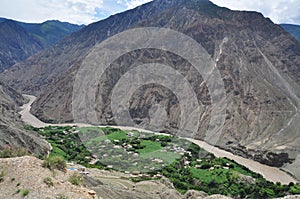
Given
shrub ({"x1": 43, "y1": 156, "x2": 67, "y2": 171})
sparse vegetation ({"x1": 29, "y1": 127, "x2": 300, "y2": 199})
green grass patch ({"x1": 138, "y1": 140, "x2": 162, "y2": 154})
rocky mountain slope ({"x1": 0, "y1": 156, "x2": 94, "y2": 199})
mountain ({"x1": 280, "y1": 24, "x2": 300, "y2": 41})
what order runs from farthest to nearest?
mountain ({"x1": 280, "y1": 24, "x2": 300, "y2": 41}) < green grass patch ({"x1": 138, "y1": 140, "x2": 162, "y2": 154}) < sparse vegetation ({"x1": 29, "y1": 127, "x2": 300, "y2": 199}) < shrub ({"x1": 43, "y1": 156, "x2": 67, "y2": 171}) < rocky mountain slope ({"x1": 0, "y1": 156, "x2": 94, "y2": 199})

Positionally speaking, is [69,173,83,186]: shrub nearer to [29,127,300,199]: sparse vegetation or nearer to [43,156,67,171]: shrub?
[43,156,67,171]: shrub

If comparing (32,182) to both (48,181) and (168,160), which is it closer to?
(48,181)

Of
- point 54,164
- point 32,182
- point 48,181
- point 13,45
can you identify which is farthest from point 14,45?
point 48,181

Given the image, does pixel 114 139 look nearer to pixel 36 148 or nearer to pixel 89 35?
pixel 36 148

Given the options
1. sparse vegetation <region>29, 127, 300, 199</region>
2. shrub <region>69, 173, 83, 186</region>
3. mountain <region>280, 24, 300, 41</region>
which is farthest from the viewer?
mountain <region>280, 24, 300, 41</region>

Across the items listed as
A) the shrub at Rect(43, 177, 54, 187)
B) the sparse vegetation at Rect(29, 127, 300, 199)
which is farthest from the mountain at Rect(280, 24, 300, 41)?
the shrub at Rect(43, 177, 54, 187)

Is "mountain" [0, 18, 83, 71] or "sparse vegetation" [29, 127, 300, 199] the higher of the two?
"mountain" [0, 18, 83, 71]

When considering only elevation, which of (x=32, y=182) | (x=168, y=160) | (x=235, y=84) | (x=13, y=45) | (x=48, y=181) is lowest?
(x=168, y=160)

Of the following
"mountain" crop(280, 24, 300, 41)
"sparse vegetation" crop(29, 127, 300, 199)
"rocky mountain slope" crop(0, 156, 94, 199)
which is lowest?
"sparse vegetation" crop(29, 127, 300, 199)

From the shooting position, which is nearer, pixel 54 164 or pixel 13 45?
pixel 54 164
